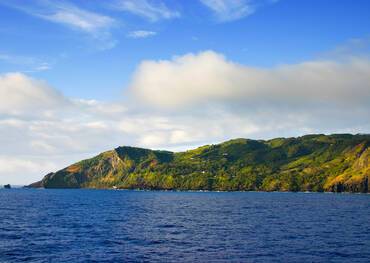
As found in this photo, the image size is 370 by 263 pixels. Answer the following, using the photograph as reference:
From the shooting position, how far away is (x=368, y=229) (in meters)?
113

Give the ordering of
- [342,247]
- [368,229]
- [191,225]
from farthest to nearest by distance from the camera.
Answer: [191,225], [368,229], [342,247]

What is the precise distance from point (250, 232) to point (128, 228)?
3289 centimetres

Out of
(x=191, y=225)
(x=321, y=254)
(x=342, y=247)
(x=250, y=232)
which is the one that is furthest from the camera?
(x=191, y=225)

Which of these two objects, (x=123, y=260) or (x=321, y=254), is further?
(x=321, y=254)

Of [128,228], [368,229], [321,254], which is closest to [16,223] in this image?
[128,228]

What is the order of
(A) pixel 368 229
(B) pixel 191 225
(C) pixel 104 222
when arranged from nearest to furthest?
(A) pixel 368 229 → (B) pixel 191 225 → (C) pixel 104 222

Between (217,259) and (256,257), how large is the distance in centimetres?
744

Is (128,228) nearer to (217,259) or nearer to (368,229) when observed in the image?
(217,259)

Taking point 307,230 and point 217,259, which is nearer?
point 217,259

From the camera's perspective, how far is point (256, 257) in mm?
72688

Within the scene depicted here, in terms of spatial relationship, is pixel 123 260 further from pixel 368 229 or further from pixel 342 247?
pixel 368 229

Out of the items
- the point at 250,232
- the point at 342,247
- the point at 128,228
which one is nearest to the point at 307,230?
the point at 250,232

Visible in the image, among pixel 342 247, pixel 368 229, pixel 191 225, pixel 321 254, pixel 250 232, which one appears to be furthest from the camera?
pixel 191 225

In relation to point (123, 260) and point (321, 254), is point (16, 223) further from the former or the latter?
point (321, 254)
